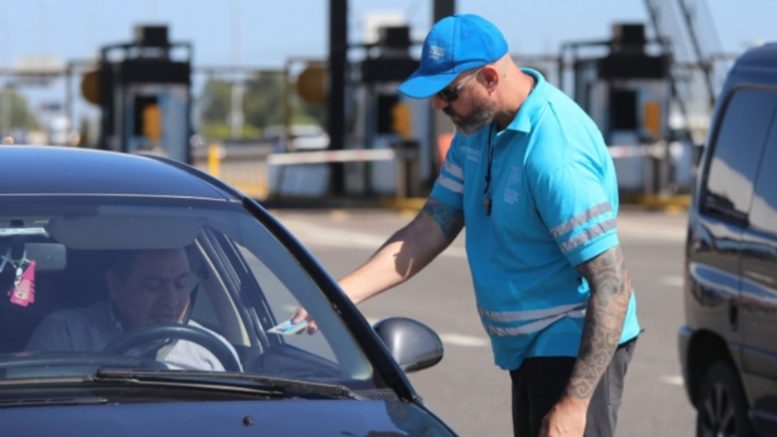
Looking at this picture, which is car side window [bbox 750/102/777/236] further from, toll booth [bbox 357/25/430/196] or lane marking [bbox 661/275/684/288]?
toll booth [bbox 357/25/430/196]

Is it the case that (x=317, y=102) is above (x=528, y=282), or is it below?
below

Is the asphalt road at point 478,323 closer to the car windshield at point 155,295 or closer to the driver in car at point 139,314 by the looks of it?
the car windshield at point 155,295

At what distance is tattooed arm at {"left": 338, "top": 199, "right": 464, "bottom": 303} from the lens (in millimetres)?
5664

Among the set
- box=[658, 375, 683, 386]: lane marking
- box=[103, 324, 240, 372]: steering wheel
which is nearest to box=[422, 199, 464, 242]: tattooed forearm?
box=[103, 324, 240, 372]: steering wheel

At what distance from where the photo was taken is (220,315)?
486 centimetres

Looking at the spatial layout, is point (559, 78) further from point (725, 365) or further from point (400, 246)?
point (400, 246)

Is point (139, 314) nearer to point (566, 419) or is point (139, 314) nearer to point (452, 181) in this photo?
point (566, 419)

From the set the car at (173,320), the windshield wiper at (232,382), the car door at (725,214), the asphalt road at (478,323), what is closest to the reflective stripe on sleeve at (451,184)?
the car at (173,320)

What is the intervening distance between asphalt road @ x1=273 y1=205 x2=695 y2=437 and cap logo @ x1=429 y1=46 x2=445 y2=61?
4735mm

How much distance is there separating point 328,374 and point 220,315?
43 centimetres

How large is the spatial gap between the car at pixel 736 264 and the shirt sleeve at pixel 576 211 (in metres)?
2.60

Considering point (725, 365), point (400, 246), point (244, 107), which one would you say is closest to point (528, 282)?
point (400, 246)

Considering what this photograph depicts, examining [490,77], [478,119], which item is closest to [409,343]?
[478,119]

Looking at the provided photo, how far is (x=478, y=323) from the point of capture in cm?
1483
